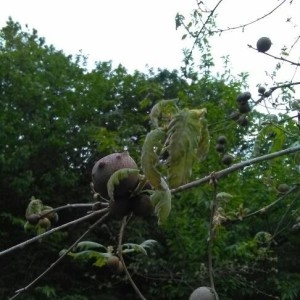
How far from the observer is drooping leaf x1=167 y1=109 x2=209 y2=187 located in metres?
1.14

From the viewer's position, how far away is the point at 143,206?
49.6 inches

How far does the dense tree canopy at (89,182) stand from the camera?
7.64m

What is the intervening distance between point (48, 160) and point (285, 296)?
17.3 ft

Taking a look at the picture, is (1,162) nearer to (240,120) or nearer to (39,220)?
(240,120)

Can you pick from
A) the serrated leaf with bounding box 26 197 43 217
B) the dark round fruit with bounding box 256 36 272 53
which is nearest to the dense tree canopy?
the dark round fruit with bounding box 256 36 272 53

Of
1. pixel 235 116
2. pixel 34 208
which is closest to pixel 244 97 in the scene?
pixel 235 116

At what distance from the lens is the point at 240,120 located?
2904 mm

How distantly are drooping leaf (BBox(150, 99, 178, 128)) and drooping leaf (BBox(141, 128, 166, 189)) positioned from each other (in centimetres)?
6

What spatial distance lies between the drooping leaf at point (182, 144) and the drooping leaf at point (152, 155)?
0.05 ft

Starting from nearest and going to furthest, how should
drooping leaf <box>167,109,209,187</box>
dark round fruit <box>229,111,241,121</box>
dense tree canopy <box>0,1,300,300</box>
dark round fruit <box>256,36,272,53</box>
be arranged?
drooping leaf <box>167,109,209,187</box> → dark round fruit <box>256,36,272,53</box> → dark round fruit <box>229,111,241,121</box> → dense tree canopy <box>0,1,300,300</box>

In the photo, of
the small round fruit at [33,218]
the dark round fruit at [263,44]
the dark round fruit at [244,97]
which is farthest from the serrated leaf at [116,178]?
the dark round fruit at [244,97]

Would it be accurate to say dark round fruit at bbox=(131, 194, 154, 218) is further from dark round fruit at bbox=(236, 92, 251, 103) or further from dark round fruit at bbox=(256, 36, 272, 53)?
dark round fruit at bbox=(236, 92, 251, 103)

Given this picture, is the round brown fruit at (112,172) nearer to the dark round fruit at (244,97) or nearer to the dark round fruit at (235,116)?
the dark round fruit at (244,97)

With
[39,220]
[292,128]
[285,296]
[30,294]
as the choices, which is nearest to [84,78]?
[30,294]
